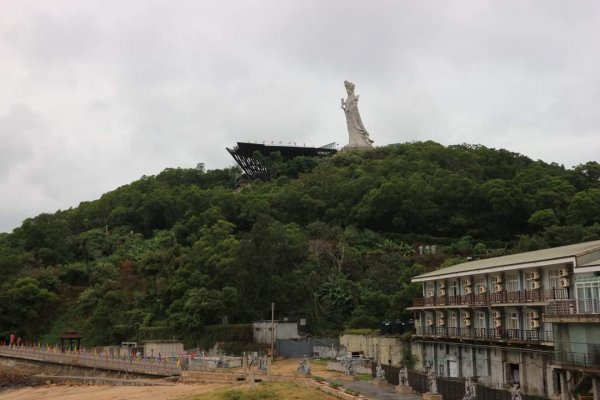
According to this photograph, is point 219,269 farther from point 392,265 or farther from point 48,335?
point 48,335

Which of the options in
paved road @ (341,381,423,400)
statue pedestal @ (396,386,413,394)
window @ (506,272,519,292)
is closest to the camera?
paved road @ (341,381,423,400)

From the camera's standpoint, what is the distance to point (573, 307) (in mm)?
31422

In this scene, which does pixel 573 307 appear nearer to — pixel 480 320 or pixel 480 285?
pixel 480 320

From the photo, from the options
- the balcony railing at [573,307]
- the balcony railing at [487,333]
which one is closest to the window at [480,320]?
the balcony railing at [487,333]

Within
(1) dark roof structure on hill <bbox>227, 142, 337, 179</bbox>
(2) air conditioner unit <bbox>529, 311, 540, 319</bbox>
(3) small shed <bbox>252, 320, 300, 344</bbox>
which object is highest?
(1) dark roof structure on hill <bbox>227, 142, 337, 179</bbox>

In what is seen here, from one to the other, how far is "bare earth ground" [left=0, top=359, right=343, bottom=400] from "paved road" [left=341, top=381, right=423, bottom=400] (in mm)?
3467

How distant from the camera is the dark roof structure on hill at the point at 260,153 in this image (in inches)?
4835

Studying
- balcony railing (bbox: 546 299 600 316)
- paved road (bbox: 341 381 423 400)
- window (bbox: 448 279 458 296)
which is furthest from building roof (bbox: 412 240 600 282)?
paved road (bbox: 341 381 423 400)

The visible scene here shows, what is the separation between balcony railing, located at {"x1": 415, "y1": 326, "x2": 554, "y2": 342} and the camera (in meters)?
35.0

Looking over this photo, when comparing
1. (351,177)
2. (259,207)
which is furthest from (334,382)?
(351,177)

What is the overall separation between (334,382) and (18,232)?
2518 inches

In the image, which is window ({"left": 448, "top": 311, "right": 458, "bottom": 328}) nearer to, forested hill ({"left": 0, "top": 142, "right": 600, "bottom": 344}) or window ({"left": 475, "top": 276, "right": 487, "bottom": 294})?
window ({"left": 475, "top": 276, "right": 487, "bottom": 294})

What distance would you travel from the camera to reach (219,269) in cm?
6181

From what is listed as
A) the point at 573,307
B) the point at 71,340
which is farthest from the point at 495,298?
the point at 71,340
